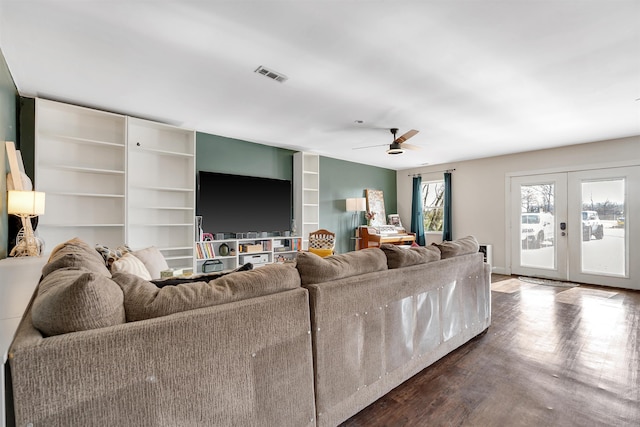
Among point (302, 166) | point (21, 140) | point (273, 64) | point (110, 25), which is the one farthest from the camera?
point (302, 166)

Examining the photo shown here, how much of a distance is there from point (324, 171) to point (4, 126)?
15.7 feet

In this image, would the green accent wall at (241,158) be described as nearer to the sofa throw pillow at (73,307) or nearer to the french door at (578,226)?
the sofa throw pillow at (73,307)

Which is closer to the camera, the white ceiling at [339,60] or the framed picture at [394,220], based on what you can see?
the white ceiling at [339,60]

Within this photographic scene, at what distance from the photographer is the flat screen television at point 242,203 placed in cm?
466

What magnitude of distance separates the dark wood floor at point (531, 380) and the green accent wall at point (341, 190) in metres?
3.75

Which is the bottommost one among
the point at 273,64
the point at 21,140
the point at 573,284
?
the point at 573,284

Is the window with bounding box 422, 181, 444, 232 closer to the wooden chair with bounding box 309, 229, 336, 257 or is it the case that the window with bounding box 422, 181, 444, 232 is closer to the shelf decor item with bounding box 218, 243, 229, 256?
the wooden chair with bounding box 309, 229, 336, 257

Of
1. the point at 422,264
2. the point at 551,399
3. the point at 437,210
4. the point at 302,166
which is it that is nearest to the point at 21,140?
the point at 302,166

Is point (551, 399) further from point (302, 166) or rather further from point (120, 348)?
point (302, 166)

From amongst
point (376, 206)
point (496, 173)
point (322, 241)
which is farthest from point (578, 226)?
point (322, 241)

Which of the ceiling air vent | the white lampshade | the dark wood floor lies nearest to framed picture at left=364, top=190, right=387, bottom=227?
the white lampshade

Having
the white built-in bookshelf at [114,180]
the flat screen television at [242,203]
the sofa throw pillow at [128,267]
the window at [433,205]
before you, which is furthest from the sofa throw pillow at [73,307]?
the window at [433,205]

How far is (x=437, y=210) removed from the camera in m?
7.53

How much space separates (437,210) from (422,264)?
18.7 ft
